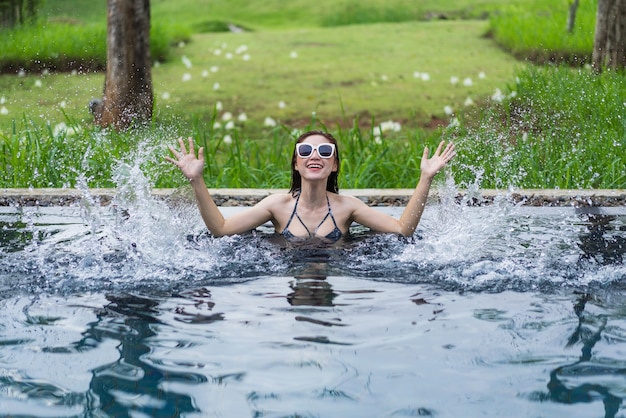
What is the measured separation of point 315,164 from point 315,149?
84 mm

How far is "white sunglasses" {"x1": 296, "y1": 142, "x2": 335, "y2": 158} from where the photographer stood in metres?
4.61

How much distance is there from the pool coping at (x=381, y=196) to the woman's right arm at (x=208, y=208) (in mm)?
874

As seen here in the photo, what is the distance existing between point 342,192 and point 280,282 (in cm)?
169

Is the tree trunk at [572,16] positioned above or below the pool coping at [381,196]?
above

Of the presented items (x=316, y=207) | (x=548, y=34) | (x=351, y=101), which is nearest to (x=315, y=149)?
(x=316, y=207)

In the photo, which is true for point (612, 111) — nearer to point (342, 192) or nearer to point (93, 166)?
point (342, 192)

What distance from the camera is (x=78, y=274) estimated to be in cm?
Answer: 430

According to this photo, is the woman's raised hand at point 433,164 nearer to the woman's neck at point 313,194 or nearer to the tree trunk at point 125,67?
the woman's neck at point 313,194

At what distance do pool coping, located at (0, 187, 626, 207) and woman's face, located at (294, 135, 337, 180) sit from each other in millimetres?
1083

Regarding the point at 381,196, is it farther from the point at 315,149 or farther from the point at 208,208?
the point at 208,208

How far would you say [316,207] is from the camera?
16.4 feet

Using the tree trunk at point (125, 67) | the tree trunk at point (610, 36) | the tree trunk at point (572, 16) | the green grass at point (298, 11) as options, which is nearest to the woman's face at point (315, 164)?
the tree trunk at point (125, 67)

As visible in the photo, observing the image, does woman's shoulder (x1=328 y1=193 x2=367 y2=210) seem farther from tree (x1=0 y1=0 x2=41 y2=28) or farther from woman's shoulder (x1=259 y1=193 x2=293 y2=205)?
tree (x1=0 y1=0 x2=41 y2=28)

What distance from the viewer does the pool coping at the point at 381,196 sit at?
19.0ft
